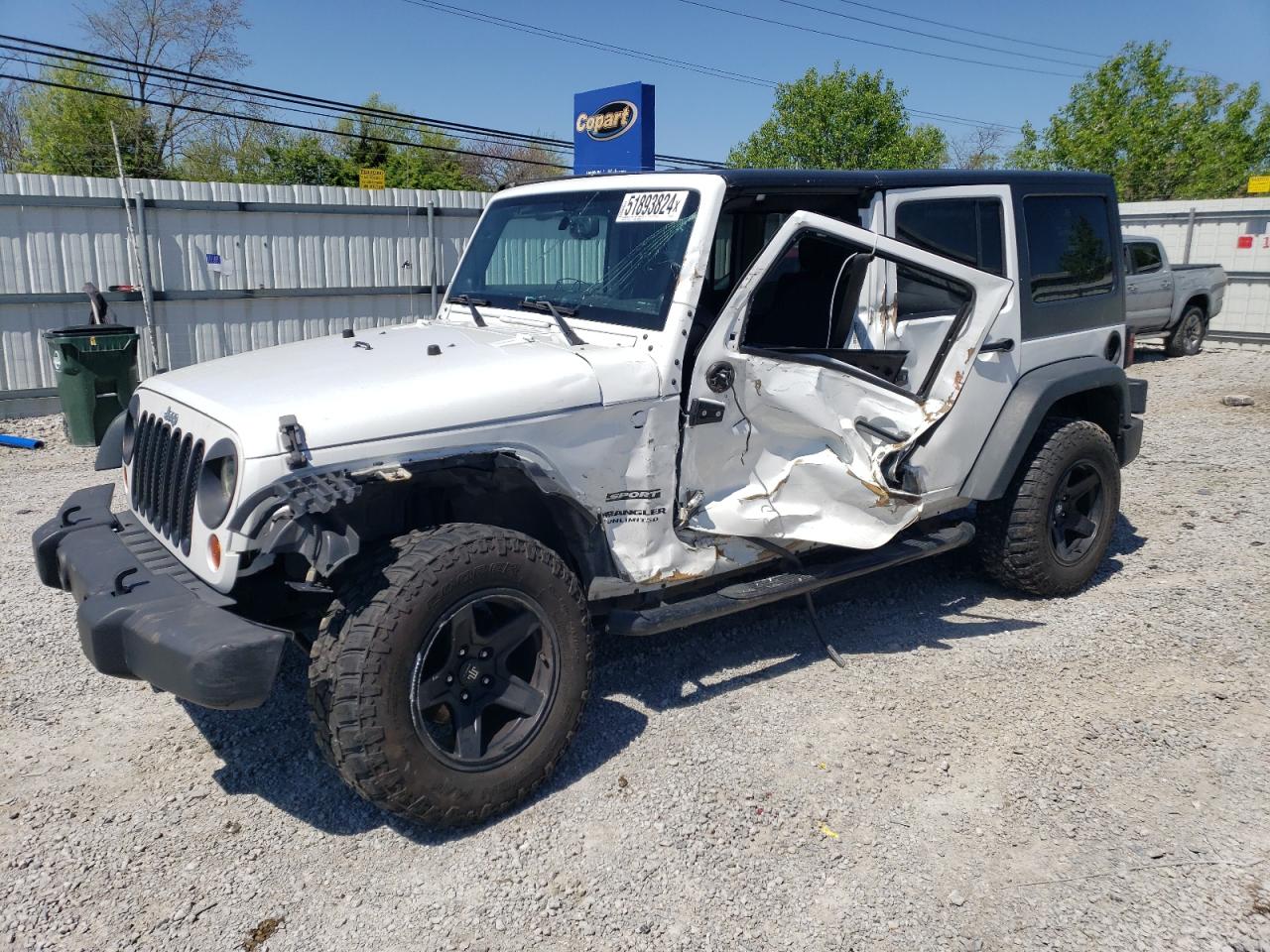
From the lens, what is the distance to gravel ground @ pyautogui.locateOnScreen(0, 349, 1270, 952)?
2.86 metres

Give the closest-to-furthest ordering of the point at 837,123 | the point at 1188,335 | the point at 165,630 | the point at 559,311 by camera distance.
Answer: the point at 165,630, the point at 559,311, the point at 1188,335, the point at 837,123

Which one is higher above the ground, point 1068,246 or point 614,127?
point 614,127

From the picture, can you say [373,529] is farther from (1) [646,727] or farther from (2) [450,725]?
(1) [646,727]

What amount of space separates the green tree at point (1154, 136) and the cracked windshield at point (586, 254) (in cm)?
3268

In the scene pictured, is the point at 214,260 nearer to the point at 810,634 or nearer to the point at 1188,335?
the point at 810,634

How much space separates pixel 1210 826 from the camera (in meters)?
3.28

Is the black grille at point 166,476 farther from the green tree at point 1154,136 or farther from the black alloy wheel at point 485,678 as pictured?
the green tree at point 1154,136

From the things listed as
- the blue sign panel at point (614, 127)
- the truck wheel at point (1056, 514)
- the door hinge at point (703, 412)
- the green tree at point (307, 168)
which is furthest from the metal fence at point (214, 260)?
the green tree at point (307, 168)

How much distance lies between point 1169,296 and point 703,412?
13.4 m

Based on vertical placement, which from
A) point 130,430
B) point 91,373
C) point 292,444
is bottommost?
point 91,373

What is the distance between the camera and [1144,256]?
1447 centimetres

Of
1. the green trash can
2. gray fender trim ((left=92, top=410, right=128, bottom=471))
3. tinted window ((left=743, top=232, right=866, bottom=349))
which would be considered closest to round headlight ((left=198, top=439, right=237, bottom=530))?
gray fender trim ((left=92, top=410, right=128, bottom=471))

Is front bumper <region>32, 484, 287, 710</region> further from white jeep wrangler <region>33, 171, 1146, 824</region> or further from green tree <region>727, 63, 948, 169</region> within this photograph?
green tree <region>727, 63, 948, 169</region>

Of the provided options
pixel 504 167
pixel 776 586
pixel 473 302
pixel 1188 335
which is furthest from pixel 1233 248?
pixel 504 167
